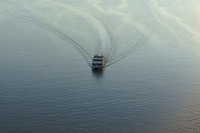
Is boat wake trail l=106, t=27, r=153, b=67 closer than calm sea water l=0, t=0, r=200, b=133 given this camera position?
No

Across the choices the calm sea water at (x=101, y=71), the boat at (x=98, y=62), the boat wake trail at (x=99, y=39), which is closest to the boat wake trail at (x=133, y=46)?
the boat wake trail at (x=99, y=39)

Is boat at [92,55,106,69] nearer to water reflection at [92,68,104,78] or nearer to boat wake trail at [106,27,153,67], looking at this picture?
water reflection at [92,68,104,78]

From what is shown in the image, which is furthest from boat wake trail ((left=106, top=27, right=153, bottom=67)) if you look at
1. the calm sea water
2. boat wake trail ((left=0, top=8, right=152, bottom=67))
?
the calm sea water

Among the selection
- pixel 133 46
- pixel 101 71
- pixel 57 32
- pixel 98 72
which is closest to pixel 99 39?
pixel 133 46

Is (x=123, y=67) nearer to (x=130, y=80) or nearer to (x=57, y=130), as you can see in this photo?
(x=130, y=80)

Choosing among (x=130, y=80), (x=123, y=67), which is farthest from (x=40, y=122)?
(x=123, y=67)

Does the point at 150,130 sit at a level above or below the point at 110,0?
below

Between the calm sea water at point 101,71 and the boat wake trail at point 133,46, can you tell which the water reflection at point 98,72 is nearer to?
the calm sea water at point 101,71

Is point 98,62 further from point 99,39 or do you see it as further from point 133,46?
point 133,46

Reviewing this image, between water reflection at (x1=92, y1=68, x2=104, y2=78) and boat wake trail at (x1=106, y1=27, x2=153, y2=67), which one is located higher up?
boat wake trail at (x1=106, y1=27, x2=153, y2=67)
